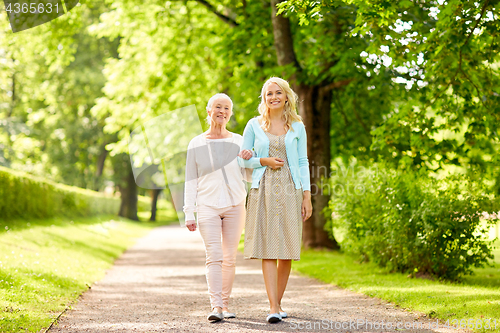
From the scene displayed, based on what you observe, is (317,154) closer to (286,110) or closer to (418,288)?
(418,288)

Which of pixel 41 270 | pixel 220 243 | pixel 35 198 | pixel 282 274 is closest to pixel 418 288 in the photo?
pixel 282 274

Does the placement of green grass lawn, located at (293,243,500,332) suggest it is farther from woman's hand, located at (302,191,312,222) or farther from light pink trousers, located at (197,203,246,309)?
light pink trousers, located at (197,203,246,309)

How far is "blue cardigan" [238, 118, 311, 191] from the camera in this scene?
5336mm

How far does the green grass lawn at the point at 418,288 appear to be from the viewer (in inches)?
213

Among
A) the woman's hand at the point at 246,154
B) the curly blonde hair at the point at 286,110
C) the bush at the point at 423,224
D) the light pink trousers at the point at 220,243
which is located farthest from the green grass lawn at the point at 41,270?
the bush at the point at 423,224

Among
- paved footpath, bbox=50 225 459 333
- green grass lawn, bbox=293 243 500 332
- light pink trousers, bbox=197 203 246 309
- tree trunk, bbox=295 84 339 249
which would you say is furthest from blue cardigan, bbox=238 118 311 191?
tree trunk, bbox=295 84 339 249

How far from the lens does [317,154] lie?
13.5m

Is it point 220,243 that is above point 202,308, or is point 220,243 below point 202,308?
above

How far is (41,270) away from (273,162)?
487cm

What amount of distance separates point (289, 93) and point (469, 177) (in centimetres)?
431

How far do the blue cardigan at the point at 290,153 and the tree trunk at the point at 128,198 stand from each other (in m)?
32.5

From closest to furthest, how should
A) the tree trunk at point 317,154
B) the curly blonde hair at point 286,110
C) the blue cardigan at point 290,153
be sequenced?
the blue cardigan at point 290,153 → the curly blonde hair at point 286,110 → the tree trunk at point 317,154

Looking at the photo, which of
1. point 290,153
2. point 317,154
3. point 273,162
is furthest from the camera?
point 317,154

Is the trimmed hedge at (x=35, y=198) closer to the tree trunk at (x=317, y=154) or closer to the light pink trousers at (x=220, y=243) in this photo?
the tree trunk at (x=317, y=154)
